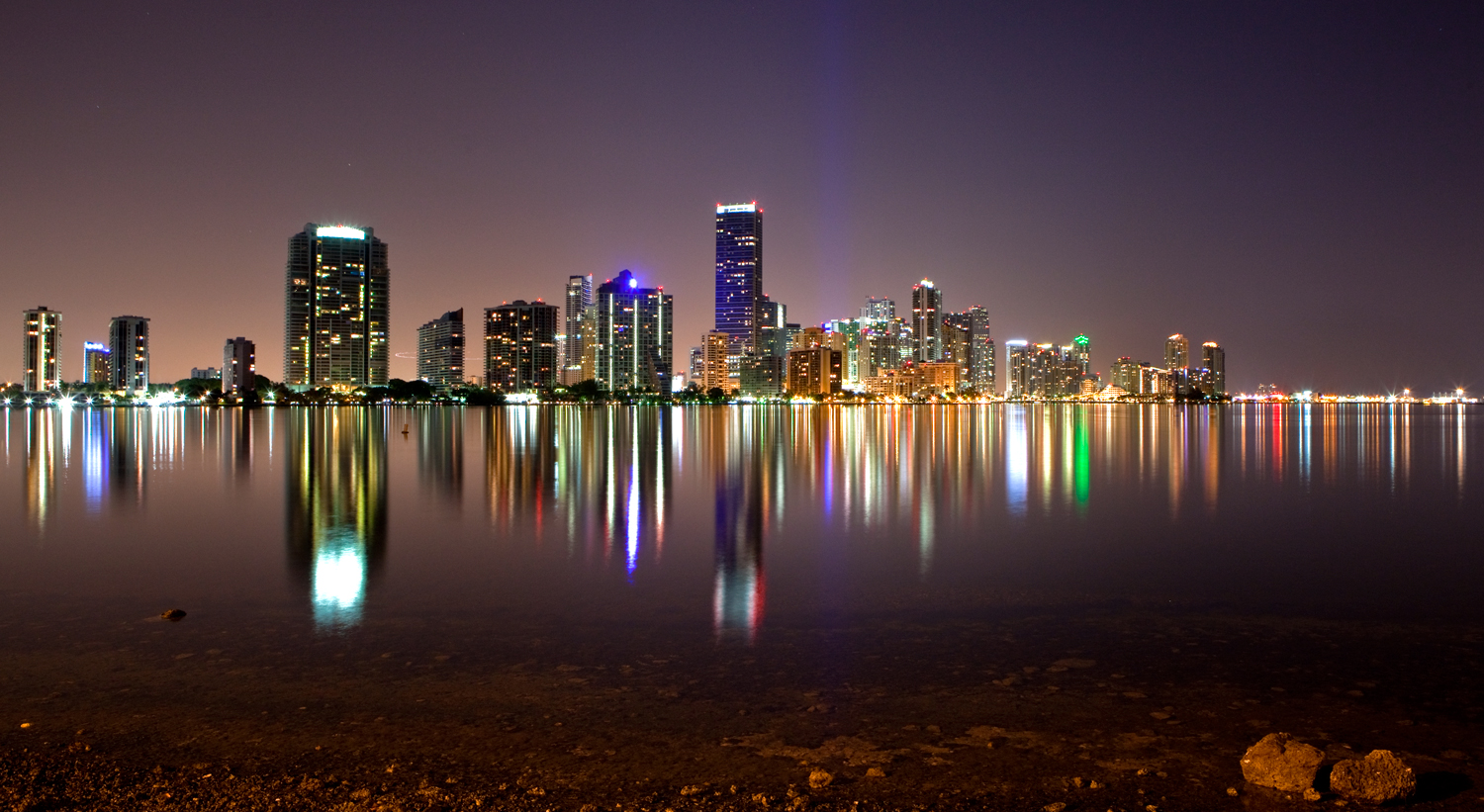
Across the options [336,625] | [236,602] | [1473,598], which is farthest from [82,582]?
[1473,598]

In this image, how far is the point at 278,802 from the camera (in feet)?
20.9

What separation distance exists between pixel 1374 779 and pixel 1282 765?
546 millimetres

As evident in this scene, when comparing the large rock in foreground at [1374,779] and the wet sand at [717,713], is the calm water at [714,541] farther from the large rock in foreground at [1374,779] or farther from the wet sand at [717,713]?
the large rock in foreground at [1374,779]

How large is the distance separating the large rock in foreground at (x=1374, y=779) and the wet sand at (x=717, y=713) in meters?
0.15

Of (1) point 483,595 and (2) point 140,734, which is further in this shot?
(1) point 483,595

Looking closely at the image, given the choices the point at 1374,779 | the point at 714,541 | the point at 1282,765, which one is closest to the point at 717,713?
the point at 1282,765

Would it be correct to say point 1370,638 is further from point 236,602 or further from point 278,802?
point 236,602

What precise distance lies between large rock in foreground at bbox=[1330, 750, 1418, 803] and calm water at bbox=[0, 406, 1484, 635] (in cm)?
582

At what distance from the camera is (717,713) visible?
8.26 m

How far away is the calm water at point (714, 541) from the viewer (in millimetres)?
13035

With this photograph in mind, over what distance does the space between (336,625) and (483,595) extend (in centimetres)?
226

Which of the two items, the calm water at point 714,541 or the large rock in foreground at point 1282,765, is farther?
the calm water at point 714,541

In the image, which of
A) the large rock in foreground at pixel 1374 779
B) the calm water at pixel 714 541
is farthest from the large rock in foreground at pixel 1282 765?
the calm water at pixel 714 541

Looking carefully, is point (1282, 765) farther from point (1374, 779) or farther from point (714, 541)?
point (714, 541)
